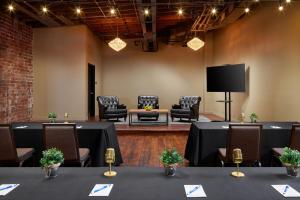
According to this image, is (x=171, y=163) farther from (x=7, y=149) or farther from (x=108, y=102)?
(x=108, y=102)

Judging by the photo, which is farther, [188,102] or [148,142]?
[188,102]

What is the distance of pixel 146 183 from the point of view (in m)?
1.67

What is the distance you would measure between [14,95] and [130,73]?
4865mm

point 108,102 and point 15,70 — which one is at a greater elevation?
point 15,70

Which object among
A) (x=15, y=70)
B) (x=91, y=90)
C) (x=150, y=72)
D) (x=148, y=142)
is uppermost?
(x=150, y=72)

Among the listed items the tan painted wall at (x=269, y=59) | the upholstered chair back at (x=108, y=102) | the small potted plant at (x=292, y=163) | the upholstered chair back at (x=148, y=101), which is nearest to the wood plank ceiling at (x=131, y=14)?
the tan painted wall at (x=269, y=59)

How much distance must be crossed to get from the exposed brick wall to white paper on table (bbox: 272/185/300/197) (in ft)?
22.8

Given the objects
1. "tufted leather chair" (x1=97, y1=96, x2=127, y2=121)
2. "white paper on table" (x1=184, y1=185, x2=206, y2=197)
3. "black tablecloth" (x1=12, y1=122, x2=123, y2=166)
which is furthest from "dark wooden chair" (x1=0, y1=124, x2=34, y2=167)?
"tufted leather chair" (x1=97, y1=96, x2=127, y2=121)

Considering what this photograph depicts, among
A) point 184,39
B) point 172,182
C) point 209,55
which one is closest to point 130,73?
point 184,39

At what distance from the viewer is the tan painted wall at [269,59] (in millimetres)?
5562

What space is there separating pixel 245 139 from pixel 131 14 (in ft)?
18.4

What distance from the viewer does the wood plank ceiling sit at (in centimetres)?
625

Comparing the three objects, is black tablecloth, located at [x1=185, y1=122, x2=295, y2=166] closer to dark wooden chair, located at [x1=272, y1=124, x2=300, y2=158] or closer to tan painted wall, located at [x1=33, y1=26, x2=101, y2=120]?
dark wooden chair, located at [x1=272, y1=124, x2=300, y2=158]

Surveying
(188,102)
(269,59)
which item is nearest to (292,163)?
(269,59)
